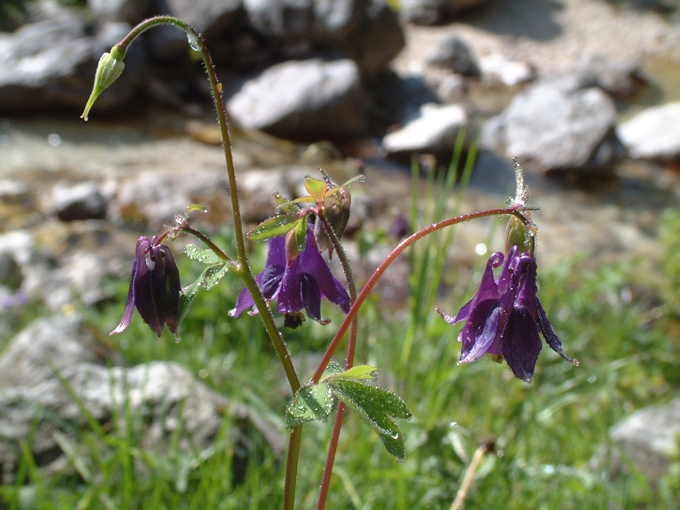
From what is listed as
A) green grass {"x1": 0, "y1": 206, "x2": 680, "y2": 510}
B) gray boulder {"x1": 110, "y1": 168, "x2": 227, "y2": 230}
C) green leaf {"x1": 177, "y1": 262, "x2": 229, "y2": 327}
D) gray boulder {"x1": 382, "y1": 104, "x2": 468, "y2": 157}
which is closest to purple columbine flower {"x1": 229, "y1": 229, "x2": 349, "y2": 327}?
green leaf {"x1": 177, "y1": 262, "x2": 229, "y2": 327}

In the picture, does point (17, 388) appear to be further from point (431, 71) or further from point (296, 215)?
point (431, 71)

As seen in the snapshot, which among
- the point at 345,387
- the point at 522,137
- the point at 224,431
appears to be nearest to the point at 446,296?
the point at 224,431

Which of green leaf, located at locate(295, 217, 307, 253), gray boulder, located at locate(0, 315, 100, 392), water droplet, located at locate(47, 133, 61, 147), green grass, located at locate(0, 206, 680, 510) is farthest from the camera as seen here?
water droplet, located at locate(47, 133, 61, 147)

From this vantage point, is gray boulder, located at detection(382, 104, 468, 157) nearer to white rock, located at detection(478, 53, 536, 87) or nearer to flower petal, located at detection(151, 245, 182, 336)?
white rock, located at detection(478, 53, 536, 87)

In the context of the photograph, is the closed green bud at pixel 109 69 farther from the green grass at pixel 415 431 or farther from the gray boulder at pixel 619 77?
the gray boulder at pixel 619 77

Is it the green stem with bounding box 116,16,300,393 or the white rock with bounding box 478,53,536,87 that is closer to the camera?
the green stem with bounding box 116,16,300,393

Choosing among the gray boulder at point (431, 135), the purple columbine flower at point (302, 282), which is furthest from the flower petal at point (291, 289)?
the gray boulder at point (431, 135)

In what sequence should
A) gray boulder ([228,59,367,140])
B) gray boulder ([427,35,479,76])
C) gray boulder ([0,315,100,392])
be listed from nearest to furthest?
gray boulder ([0,315,100,392]), gray boulder ([228,59,367,140]), gray boulder ([427,35,479,76])
